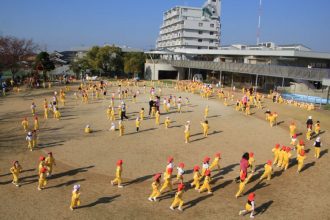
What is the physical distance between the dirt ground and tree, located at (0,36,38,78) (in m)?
18.5

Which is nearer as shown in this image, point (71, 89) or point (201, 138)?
point (201, 138)

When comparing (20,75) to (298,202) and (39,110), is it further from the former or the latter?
(298,202)

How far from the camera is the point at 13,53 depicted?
4238 centimetres

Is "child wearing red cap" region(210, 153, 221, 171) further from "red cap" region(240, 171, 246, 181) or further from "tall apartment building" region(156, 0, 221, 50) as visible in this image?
"tall apartment building" region(156, 0, 221, 50)

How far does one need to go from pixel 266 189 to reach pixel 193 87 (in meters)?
26.1

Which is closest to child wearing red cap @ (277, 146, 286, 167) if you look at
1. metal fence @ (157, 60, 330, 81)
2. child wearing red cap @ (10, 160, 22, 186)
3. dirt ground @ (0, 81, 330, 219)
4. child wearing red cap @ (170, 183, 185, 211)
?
dirt ground @ (0, 81, 330, 219)

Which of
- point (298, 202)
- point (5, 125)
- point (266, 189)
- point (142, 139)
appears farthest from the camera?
point (5, 125)

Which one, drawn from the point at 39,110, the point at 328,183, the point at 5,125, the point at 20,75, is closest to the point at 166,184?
the point at 328,183

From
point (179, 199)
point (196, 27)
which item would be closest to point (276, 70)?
point (179, 199)

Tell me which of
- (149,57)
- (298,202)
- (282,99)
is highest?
(149,57)

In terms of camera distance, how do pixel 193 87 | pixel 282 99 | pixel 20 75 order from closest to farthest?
pixel 282 99 → pixel 193 87 → pixel 20 75

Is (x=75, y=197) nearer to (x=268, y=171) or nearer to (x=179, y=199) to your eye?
(x=179, y=199)

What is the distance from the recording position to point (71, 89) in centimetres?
3938

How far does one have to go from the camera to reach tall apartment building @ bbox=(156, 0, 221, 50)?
69.4 m
